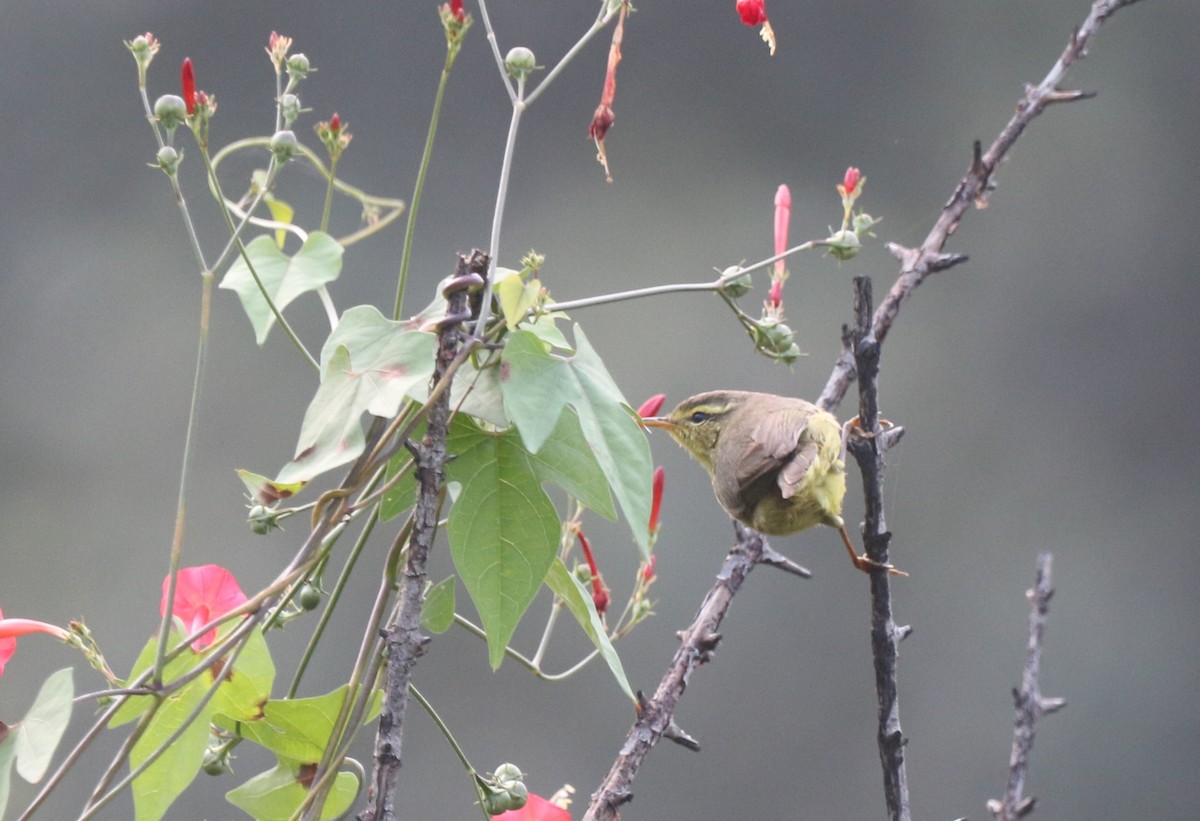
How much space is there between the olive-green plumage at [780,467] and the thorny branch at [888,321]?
23cm

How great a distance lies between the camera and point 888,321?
1.11 metres

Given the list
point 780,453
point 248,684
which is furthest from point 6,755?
point 780,453

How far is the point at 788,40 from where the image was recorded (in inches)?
183

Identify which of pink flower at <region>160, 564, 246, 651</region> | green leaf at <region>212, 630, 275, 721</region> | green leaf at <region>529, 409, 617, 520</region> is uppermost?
green leaf at <region>529, 409, 617, 520</region>

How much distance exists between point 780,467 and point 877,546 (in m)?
0.56

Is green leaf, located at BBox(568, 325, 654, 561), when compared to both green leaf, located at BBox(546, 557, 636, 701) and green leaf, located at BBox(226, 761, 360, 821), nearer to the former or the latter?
green leaf, located at BBox(546, 557, 636, 701)

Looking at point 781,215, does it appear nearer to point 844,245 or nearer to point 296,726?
point 844,245

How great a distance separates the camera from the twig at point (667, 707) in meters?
0.86

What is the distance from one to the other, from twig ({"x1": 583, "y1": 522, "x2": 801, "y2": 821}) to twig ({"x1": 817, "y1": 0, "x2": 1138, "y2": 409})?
271mm

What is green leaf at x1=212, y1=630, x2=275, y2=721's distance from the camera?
82 cm

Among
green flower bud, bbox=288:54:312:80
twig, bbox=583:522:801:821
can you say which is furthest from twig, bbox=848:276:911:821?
green flower bud, bbox=288:54:312:80

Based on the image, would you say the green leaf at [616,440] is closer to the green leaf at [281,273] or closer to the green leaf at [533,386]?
the green leaf at [533,386]

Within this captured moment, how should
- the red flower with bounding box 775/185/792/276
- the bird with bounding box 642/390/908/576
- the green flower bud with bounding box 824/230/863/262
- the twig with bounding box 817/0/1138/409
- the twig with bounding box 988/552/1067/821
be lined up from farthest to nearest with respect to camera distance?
the bird with bounding box 642/390/908/576
the red flower with bounding box 775/185/792/276
the twig with bounding box 817/0/1138/409
the green flower bud with bounding box 824/230/863/262
the twig with bounding box 988/552/1067/821

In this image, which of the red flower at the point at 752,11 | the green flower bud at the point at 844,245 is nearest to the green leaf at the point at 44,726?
the green flower bud at the point at 844,245
